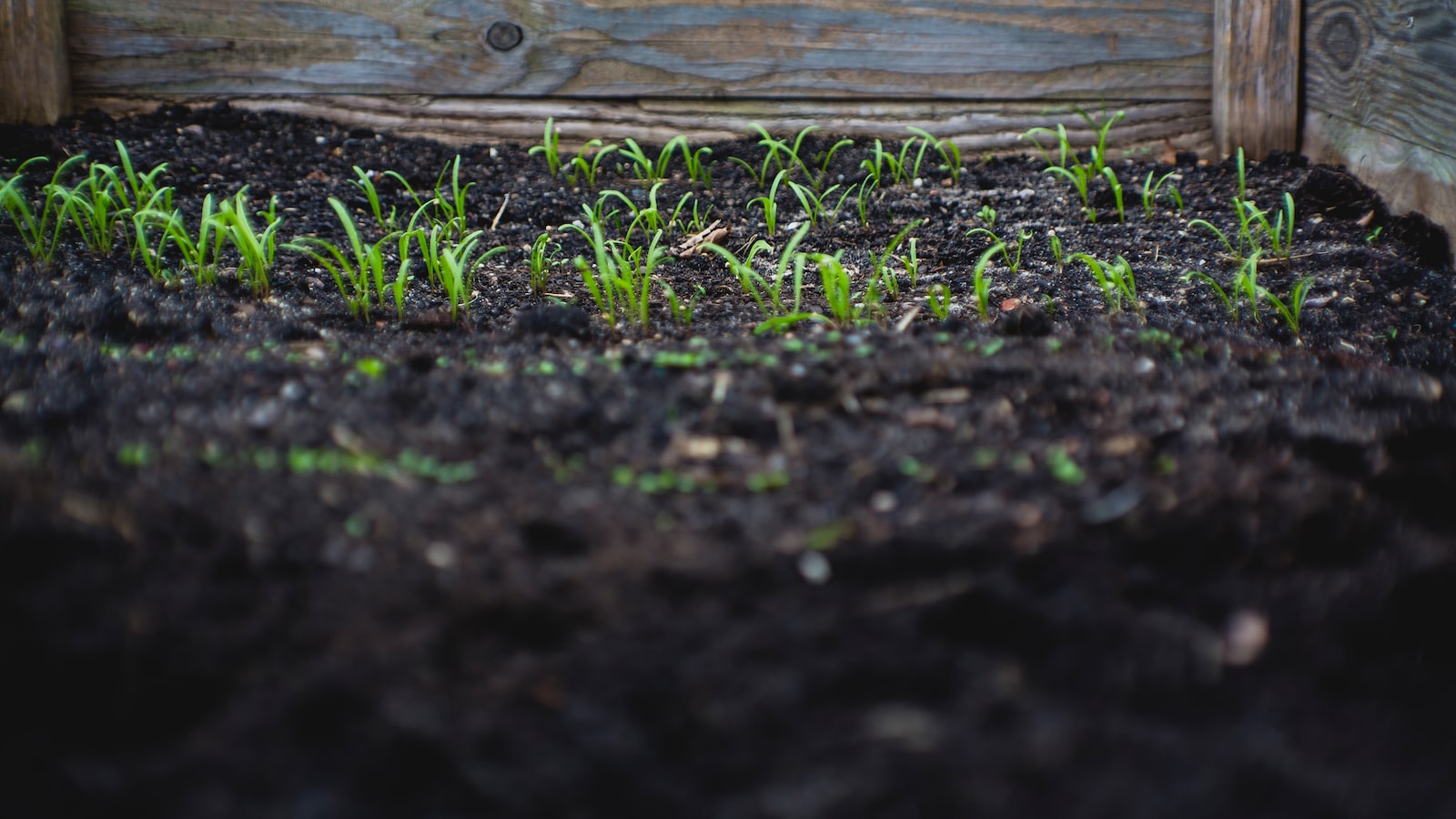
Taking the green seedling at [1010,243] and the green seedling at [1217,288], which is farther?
the green seedling at [1010,243]

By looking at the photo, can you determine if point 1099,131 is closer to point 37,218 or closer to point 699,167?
point 699,167

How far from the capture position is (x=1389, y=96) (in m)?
2.38

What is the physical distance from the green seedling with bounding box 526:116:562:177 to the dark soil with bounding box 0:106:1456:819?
147 cm

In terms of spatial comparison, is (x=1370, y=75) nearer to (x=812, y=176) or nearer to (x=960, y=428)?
(x=812, y=176)

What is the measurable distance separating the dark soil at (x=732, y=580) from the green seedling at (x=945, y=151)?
149 centimetres

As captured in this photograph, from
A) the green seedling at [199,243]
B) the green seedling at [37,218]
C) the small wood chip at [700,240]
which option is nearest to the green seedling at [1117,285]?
the small wood chip at [700,240]

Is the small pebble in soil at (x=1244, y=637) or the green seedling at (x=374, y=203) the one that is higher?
the green seedling at (x=374, y=203)

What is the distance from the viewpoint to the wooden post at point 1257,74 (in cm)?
280

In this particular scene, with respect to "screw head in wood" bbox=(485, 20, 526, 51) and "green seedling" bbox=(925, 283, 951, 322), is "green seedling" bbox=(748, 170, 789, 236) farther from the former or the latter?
"screw head in wood" bbox=(485, 20, 526, 51)

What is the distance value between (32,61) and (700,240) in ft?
7.68

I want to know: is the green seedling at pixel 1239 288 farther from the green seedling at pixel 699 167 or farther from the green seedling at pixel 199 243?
the green seedling at pixel 199 243

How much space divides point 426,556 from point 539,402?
40 centimetres

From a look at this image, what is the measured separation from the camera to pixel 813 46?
3.10 metres

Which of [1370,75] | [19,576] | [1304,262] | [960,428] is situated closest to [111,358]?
[19,576]
